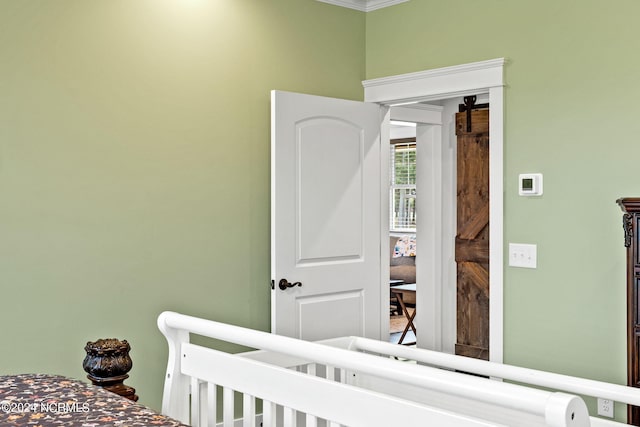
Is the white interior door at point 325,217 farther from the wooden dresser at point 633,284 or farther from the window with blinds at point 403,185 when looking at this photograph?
the window with blinds at point 403,185

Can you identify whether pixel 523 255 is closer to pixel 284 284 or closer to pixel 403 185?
pixel 284 284

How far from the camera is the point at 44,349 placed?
2986 mm

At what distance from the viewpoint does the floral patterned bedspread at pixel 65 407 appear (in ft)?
4.71

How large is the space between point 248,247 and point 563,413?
2598 mm

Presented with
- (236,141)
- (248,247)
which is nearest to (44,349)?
(248,247)

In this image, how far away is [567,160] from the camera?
3.22 m


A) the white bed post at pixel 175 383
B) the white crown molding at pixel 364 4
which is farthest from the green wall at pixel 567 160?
the white bed post at pixel 175 383

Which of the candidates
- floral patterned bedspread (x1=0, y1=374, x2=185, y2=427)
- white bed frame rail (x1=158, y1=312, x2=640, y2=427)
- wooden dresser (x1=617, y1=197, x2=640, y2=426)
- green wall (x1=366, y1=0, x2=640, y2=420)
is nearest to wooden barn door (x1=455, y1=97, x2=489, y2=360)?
green wall (x1=366, y1=0, x2=640, y2=420)

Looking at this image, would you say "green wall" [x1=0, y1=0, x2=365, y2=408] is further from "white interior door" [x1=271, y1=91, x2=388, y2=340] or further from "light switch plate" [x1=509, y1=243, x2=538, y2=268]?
"light switch plate" [x1=509, y1=243, x2=538, y2=268]

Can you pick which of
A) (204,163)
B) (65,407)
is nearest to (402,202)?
(204,163)

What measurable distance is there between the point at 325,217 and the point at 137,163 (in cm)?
106

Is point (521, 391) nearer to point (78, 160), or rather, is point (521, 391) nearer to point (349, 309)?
point (78, 160)

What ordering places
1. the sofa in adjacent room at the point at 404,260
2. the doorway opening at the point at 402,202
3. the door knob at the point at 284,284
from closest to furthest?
1. the door knob at the point at 284,284
2. the sofa in adjacent room at the point at 404,260
3. the doorway opening at the point at 402,202

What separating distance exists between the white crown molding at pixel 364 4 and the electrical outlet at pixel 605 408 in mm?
2363
